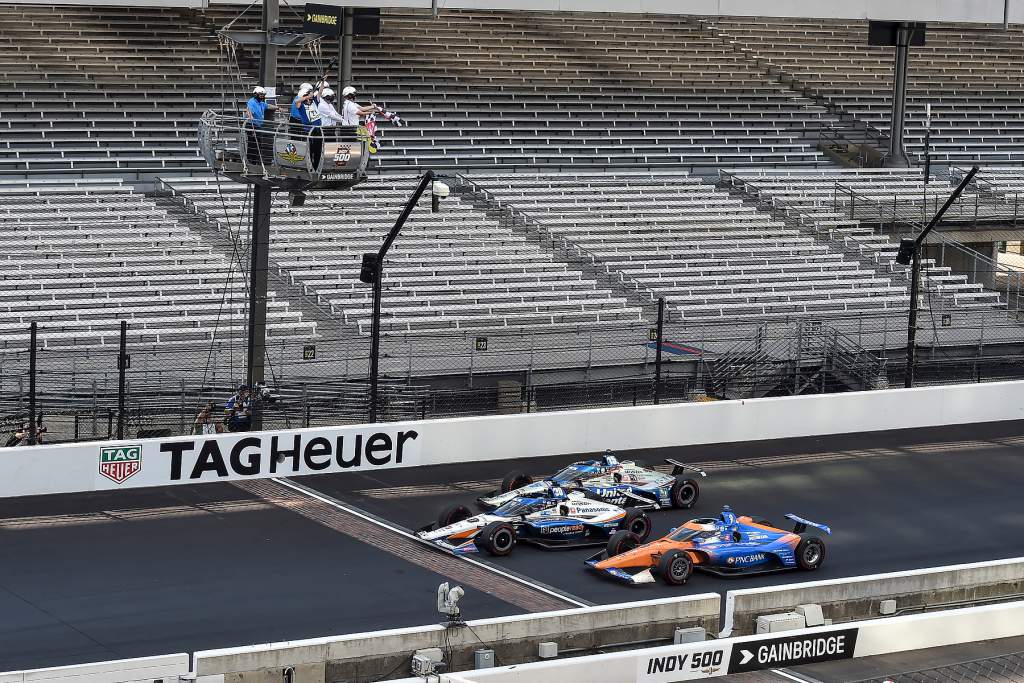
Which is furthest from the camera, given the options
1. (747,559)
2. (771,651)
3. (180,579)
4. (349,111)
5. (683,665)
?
(349,111)

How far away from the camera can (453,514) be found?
21.5m

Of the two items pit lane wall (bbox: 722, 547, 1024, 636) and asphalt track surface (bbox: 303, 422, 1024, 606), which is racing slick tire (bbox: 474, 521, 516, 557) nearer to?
asphalt track surface (bbox: 303, 422, 1024, 606)

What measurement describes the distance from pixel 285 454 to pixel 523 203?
15.7 m

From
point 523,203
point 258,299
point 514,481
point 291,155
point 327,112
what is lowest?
point 514,481

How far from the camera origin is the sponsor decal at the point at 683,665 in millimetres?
16062

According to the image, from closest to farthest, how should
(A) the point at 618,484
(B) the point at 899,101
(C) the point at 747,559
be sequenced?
(C) the point at 747,559, (A) the point at 618,484, (B) the point at 899,101

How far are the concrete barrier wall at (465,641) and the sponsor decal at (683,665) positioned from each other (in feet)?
3.60

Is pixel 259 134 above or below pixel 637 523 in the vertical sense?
above

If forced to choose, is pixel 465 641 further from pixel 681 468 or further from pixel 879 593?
pixel 681 468

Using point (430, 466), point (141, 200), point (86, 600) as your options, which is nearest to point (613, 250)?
point (141, 200)

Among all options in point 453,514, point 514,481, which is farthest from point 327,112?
point 453,514

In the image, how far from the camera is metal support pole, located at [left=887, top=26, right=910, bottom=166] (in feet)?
136

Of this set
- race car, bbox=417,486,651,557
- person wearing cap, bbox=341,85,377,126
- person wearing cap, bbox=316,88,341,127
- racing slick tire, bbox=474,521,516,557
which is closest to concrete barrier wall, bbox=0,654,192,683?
racing slick tire, bbox=474,521,516,557

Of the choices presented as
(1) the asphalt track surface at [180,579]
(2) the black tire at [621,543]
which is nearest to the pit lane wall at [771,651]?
(1) the asphalt track surface at [180,579]
